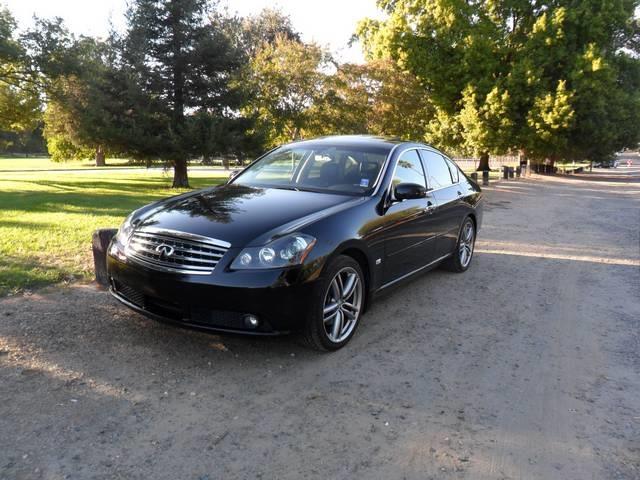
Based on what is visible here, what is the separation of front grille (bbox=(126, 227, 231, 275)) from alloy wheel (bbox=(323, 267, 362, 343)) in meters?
0.91

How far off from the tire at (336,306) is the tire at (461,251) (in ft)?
8.30

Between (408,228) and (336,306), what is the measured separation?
4.57ft

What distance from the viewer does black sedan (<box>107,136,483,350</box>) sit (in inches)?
140

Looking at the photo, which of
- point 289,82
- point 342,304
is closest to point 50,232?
point 342,304

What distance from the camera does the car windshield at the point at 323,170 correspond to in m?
4.84

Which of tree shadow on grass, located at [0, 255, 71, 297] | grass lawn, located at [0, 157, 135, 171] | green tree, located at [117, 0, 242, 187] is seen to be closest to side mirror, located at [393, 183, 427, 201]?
tree shadow on grass, located at [0, 255, 71, 297]

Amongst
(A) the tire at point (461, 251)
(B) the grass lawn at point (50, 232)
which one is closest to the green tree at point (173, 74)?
(B) the grass lawn at point (50, 232)

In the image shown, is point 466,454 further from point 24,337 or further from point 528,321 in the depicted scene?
point 24,337

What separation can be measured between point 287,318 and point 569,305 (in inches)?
139

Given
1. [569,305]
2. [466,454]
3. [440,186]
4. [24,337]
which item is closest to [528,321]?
[569,305]

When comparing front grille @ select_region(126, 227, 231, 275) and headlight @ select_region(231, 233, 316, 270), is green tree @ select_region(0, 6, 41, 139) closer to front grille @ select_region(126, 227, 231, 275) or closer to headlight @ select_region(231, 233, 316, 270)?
front grille @ select_region(126, 227, 231, 275)

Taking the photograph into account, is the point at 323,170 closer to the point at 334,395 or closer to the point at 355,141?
the point at 355,141

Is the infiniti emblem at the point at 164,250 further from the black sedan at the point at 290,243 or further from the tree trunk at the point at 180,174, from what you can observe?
the tree trunk at the point at 180,174

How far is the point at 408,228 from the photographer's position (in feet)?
16.4
